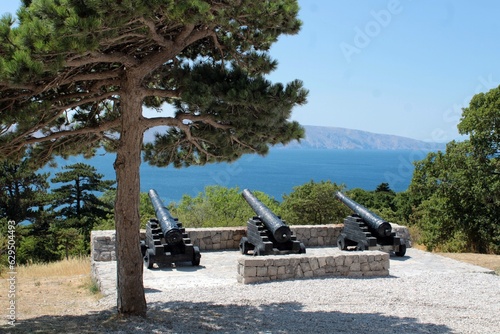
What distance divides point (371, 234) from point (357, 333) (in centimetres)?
593

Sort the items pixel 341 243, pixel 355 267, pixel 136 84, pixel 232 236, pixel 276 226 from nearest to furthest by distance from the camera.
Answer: pixel 136 84, pixel 355 267, pixel 276 226, pixel 341 243, pixel 232 236

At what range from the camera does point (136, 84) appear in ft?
21.0

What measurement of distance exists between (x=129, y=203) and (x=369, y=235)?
21.1 ft

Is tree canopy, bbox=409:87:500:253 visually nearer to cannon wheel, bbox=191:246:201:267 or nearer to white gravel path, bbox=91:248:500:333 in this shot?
white gravel path, bbox=91:248:500:333

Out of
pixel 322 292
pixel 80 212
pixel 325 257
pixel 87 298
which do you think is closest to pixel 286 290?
pixel 322 292

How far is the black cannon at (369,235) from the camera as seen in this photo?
1131 centimetres

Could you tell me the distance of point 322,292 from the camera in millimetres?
8234

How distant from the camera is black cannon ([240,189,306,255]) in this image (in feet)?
34.7

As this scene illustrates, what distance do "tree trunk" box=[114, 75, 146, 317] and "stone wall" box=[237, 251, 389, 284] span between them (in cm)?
263

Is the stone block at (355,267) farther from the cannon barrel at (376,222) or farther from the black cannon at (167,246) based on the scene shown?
the black cannon at (167,246)

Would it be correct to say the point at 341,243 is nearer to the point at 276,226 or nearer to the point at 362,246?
the point at 362,246

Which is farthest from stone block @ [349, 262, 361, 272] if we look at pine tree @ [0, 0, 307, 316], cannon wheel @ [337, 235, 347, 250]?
pine tree @ [0, 0, 307, 316]

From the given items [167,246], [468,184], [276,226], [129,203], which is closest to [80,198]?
[167,246]

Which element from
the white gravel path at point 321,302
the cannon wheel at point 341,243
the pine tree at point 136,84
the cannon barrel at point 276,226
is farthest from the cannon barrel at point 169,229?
the cannon wheel at point 341,243
